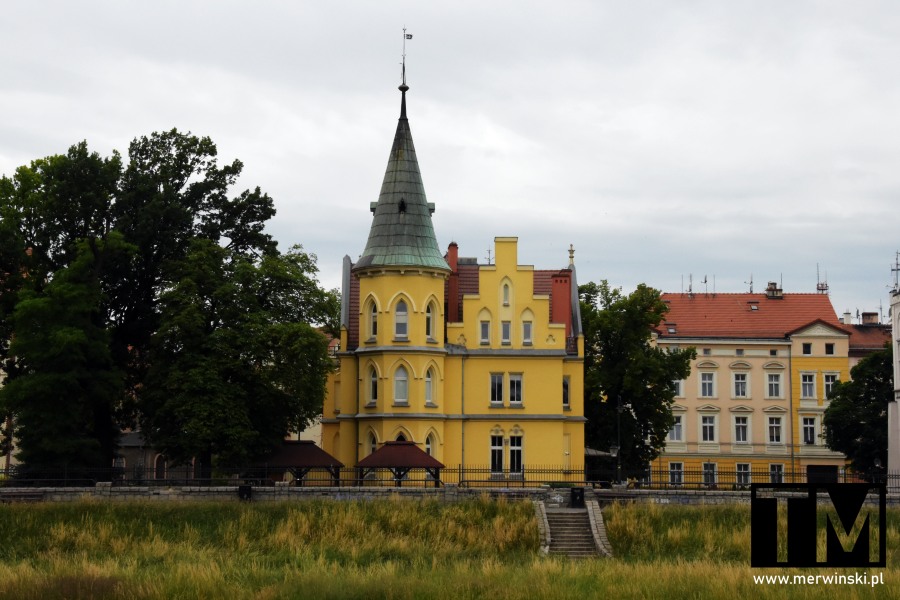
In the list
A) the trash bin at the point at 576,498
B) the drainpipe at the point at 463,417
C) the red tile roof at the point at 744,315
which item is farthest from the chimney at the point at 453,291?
the red tile roof at the point at 744,315

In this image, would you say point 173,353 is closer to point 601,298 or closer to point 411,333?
point 411,333

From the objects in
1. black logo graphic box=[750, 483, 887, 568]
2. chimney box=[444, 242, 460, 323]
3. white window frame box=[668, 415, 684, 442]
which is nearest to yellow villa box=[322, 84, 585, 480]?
chimney box=[444, 242, 460, 323]

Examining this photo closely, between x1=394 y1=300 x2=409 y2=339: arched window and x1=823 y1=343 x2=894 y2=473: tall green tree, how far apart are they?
26.0 meters

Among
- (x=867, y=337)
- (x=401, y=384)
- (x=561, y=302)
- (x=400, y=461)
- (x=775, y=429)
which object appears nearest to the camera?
(x=400, y=461)

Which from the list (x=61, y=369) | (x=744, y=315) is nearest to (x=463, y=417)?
(x=61, y=369)

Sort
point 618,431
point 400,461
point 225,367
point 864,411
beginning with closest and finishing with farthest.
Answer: point 400,461 → point 225,367 → point 618,431 → point 864,411

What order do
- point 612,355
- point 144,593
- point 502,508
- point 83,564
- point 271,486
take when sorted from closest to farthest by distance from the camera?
point 144,593 → point 83,564 → point 502,508 → point 271,486 → point 612,355

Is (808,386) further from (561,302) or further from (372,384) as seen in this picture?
(372,384)

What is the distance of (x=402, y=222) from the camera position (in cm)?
5888

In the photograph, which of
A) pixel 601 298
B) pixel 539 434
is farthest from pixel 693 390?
pixel 539 434

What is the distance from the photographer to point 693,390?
81.2 metres

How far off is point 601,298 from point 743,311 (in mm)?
16675

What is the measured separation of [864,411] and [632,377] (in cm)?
1574

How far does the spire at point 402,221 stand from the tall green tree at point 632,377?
398 inches
